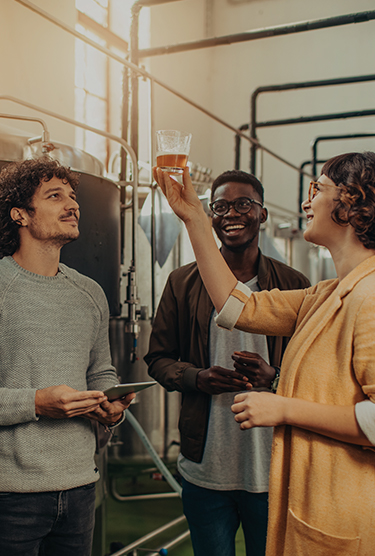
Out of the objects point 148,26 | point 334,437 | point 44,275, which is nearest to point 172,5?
point 148,26

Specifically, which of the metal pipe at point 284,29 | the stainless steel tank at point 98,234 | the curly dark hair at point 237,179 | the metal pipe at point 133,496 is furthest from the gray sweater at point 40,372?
the metal pipe at point 284,29

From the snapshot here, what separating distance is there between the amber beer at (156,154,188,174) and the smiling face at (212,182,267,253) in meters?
0.51

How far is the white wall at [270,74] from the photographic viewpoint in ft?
23.8

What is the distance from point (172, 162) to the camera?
3.99 feet

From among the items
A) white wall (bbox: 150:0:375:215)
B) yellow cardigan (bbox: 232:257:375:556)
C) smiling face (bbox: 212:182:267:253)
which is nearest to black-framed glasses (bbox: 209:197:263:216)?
smiling face (bbox: 212:182:267:253)

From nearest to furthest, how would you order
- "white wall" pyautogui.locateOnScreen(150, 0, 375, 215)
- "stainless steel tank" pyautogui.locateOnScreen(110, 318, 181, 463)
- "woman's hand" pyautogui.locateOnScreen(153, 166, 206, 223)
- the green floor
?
"woman's hand" pyautogui.locateOnScreen(153, 166, 206, 223), the green floor, "stainless steel tank" pyautogui.locateOnScreen(110, 318, 181, 463), "white wall" pyautogui.locateOnScreen(150, 0, 375, 215)

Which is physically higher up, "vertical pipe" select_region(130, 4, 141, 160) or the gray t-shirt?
"vertical pipe" select_region(130, 4, 141, 160)

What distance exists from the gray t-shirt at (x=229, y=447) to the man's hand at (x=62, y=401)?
0.48 meters

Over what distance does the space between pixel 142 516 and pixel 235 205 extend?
235cm

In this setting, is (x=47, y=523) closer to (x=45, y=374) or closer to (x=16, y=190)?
(x=45, y=374)

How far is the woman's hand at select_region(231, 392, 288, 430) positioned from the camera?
1050 millimetres

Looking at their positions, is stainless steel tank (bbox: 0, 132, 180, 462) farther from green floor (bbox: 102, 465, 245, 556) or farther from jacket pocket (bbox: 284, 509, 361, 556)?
jacket pocket (bbox: 284, 509, 361, 556)

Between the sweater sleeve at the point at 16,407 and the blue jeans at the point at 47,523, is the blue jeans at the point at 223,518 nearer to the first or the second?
the blue jeans at the point at 47,523

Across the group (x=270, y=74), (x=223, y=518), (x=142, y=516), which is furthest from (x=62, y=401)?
(x=270, y=74)
